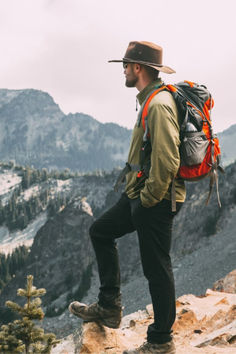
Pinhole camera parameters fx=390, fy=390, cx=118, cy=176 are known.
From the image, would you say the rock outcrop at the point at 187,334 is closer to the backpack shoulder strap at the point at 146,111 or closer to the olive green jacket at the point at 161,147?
the olive green jacket at the point at 161,147

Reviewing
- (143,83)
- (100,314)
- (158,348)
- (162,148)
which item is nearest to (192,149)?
(162,148)

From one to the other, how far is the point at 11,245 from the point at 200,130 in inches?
7636

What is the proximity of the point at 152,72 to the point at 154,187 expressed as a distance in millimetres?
1575

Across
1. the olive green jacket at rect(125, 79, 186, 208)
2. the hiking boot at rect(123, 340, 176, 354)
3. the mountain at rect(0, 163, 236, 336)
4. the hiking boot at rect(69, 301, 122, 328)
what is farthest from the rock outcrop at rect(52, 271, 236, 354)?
the mountain at rect(0, 163, 236, 336)

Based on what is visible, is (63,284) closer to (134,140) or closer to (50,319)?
(50,319)

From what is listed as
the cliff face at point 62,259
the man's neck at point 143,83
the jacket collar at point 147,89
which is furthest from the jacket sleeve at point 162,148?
the cliff face at point 62,259

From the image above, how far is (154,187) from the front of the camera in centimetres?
443

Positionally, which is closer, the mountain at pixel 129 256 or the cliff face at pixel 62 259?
the mountain at pixel 129 256

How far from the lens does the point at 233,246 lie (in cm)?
5594

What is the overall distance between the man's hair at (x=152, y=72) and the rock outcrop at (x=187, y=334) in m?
3.78

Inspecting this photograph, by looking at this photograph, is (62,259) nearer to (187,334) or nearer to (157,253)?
(187,334)

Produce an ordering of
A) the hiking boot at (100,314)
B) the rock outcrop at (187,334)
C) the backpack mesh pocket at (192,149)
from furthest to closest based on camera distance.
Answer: the rock outcrop at (187,334)
the hiking boot at (100,314)
the backpack mesh pocket at (192,149)

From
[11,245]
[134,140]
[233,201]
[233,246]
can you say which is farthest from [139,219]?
[11,245]

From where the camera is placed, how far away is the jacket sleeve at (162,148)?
439cm
